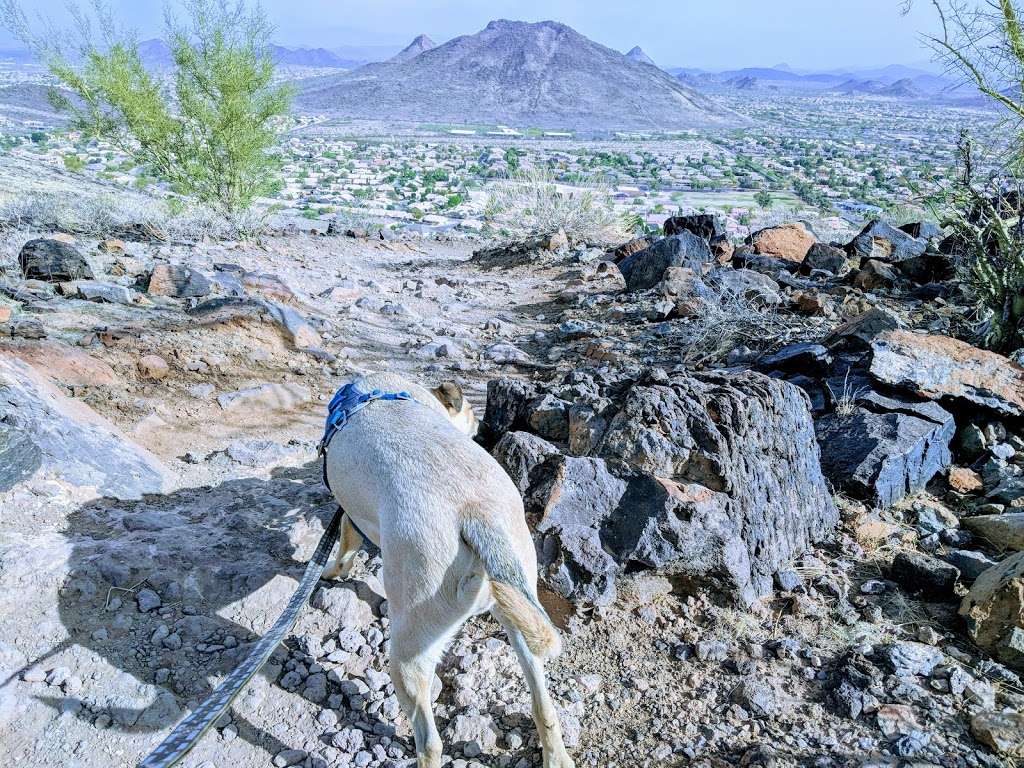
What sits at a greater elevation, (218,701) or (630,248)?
(218,701)

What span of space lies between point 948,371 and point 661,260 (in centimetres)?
539

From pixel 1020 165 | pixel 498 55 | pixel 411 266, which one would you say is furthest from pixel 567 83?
pixel 1020 165

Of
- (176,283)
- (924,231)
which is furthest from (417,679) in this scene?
(924,231)

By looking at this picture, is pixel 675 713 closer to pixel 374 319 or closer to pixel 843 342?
pixel 843 342

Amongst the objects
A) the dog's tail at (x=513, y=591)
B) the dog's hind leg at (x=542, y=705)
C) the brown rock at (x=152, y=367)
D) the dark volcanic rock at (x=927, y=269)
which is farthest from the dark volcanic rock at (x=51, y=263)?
the dark volcanic rock at (x=927, y=269)

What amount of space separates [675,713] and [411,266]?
10525mm

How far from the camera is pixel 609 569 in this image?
2979mm

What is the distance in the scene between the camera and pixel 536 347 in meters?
7.81

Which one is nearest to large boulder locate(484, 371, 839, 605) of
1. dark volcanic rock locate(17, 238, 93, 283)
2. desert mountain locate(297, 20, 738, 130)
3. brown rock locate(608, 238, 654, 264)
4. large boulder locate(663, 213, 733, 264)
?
dark volcanic rock locate(17, 238, 93, 283)

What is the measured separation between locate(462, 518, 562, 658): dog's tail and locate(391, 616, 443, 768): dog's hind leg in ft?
0.95

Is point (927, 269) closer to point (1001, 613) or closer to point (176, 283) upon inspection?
point (1001, 613)

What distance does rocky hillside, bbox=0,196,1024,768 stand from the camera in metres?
2.46

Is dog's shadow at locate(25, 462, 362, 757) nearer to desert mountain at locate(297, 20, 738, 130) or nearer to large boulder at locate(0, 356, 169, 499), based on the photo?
large boulder at locate(0, 356, 169, 499)

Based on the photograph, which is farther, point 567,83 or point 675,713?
point 567,83
